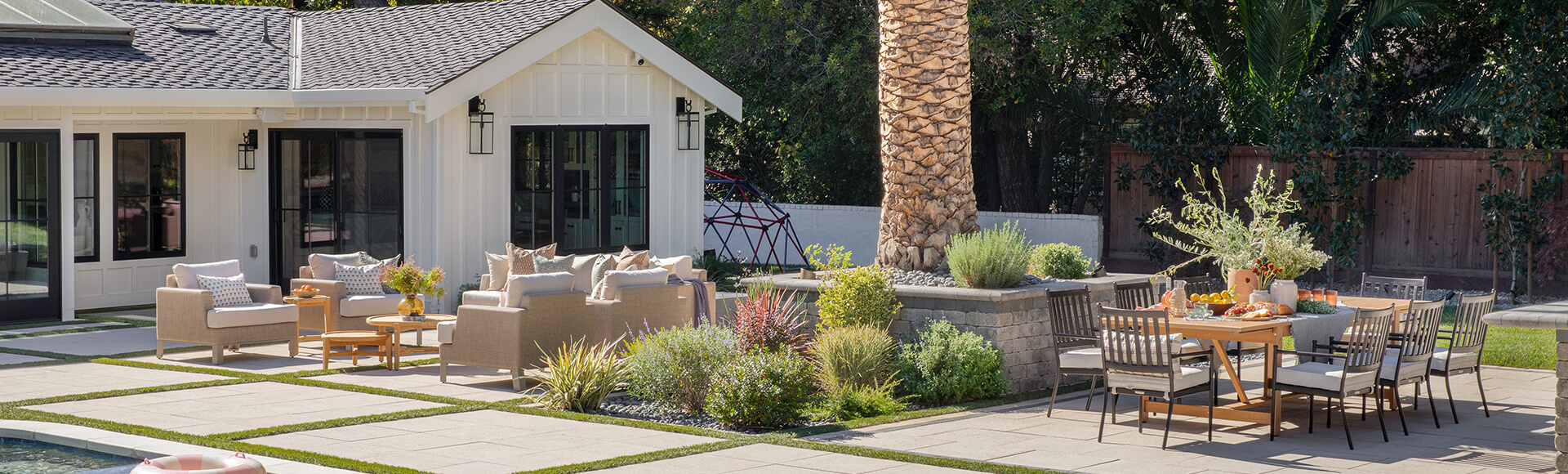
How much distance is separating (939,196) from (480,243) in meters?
5.81

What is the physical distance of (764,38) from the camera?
20.0 m

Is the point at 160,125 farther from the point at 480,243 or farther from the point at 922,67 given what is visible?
the point at 922,67

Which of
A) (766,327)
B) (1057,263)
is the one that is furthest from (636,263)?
(1057,263)

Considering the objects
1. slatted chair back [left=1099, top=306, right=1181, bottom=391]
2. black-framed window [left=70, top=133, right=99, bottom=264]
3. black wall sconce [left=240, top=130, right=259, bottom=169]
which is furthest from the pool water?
black wall sconce [left=240, top=130, right=259, bottom=169]

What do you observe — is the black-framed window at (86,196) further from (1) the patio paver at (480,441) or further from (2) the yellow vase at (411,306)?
(1) the patio paver at (480,441)

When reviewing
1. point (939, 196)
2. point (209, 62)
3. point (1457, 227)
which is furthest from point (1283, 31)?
point (209, 62)

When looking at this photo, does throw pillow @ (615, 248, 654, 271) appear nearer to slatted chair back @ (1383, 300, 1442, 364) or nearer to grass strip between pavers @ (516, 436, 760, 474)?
grass strip between pavers @ (516, 436, 760, 474)

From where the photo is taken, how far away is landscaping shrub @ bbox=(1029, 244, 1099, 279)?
11.4 m

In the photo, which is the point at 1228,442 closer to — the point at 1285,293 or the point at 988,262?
the point at 1285,293

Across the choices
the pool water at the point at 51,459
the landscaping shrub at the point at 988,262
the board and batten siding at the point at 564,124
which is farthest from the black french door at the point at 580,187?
the pool water at the point at 51,459

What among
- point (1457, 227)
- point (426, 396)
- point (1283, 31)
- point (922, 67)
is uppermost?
point (1283, 31)

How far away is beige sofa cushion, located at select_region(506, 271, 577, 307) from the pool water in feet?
10.7

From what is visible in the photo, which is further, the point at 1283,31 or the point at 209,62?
the point at 1283,31

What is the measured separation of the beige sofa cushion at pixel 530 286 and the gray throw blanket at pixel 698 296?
177 cm
